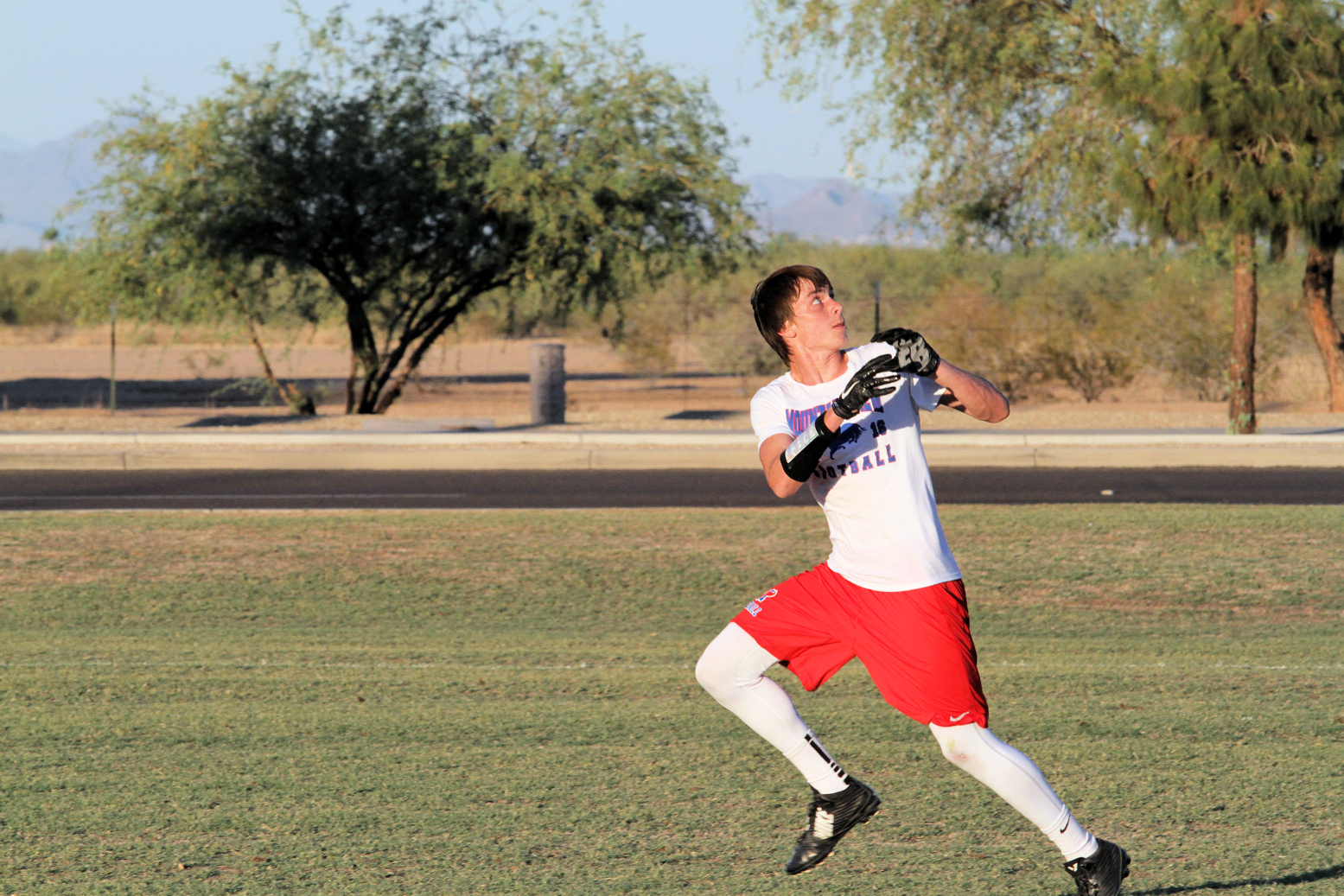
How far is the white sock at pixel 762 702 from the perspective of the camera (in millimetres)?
4004

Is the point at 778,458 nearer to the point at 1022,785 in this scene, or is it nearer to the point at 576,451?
the point at 1022,785

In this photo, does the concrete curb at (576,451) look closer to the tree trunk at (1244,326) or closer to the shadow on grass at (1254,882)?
the tree trunk at (1244,326)

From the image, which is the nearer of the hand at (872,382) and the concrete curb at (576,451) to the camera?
the hand at (872,382)

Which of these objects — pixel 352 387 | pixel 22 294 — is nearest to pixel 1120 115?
pixel 352 387

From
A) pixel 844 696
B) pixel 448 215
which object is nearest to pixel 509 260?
pixel 448 215

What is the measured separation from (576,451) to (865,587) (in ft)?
48.1

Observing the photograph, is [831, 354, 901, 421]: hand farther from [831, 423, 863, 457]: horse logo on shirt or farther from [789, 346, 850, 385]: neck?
[789, 346, 850, 385]: neck

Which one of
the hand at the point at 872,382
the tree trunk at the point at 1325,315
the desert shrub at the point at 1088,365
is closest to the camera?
the hand at the point at 872,382

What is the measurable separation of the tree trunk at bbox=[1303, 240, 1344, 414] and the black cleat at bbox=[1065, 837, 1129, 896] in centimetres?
2187

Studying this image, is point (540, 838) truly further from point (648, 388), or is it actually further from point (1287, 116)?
point (648, 388)

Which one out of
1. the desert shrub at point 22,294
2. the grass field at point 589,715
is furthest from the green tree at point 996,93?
the desert shrub at point 22,294

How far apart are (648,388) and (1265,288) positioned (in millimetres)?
15522

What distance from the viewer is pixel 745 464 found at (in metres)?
17.8

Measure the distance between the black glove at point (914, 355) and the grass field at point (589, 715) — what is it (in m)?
1.59
